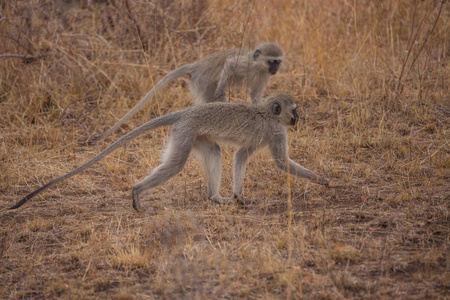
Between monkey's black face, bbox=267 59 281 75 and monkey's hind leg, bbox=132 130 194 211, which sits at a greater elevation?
monkey's black face, bbox=267 59 281 75

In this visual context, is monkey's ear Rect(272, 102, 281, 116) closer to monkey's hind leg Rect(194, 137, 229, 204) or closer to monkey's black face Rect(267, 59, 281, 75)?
monkey's hind leg Rect(194, 137, 229, 204)

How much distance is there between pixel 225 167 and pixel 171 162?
55.5 inches

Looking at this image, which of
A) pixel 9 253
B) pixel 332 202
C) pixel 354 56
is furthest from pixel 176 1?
pixel 9 253

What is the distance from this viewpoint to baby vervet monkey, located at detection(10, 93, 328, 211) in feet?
17.1

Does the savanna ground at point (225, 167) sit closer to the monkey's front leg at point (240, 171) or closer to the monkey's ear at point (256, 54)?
the monkey's front leg at point (240, 171)

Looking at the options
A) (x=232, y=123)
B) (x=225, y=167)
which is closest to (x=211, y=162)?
(x=232, y=123)

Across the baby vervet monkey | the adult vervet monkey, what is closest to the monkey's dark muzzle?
the adult vervet monkey

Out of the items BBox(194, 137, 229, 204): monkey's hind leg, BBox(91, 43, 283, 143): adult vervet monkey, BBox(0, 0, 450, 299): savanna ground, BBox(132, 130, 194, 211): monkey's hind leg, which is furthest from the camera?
BBox(91, 43, 283, 143): adult vervet monkey

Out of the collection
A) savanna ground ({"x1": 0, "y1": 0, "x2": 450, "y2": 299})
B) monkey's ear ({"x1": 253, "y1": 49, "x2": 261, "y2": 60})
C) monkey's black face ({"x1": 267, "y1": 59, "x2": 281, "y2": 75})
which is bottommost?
savanna ground ({"x1": 0, "y1": 0, "x2": 450, "y2": 299})

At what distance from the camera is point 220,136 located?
540cm

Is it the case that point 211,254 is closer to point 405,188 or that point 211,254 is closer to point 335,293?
point 335,293

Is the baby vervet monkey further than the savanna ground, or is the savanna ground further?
the baby vervet monkey

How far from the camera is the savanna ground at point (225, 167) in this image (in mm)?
3912

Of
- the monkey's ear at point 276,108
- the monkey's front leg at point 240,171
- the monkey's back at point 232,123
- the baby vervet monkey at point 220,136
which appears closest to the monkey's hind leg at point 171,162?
the baby vervet monkey at point 220,136
